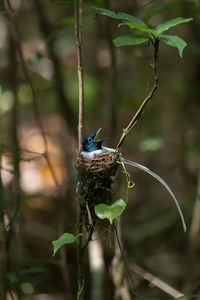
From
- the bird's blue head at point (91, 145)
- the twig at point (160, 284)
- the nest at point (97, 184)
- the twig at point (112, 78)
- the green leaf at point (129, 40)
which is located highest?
the twig at point (112, 78)

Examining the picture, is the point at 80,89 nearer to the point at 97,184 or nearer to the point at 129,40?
the point at 129,40

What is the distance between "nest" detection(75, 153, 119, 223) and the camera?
1968 mm

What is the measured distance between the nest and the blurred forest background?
59 centimetres

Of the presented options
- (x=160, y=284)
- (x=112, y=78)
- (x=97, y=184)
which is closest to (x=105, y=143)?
(x=112, y=78)

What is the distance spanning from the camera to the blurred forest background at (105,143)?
3.51 m

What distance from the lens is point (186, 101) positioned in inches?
232

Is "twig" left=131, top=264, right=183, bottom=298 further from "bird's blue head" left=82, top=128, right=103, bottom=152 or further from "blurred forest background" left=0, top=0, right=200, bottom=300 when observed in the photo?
"bird's blue head" left=82, top=128, right=103, bottom=152

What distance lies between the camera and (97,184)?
1982 mm

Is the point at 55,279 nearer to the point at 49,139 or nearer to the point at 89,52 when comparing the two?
the point at 49,139

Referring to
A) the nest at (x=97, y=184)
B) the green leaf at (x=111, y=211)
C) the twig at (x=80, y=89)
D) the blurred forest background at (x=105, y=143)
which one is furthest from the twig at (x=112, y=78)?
the green leaf at (x=111, y=211)

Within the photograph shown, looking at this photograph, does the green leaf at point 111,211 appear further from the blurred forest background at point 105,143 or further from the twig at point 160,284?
the twig at point 160,284

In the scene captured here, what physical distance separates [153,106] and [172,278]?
13.7ft

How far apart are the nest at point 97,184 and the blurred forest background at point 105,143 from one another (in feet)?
1.94

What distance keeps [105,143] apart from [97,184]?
332 centimetres
